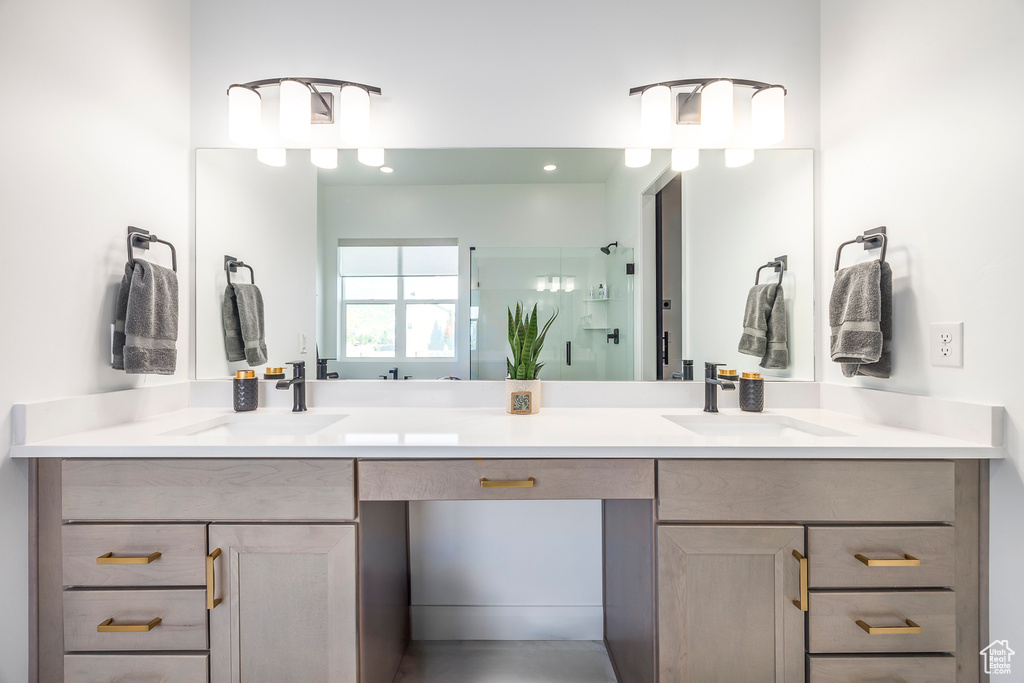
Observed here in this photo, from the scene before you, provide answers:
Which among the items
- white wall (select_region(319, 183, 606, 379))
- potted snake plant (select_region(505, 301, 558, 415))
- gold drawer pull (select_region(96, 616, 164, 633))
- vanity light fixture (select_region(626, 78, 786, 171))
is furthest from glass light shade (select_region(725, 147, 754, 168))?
gold drawer pull (select_region(96, 616, 164, 633))

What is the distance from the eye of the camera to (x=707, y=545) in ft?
3.41

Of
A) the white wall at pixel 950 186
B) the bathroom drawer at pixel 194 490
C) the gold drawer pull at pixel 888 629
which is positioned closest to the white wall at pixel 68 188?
the bathroom drawer at pixel 194 490

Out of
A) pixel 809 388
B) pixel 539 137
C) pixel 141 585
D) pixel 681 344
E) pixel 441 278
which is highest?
Answer: pixel 539 137

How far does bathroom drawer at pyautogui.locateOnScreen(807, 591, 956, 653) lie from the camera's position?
101 cm

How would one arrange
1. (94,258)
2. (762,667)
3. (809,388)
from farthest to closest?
(809,388) < (94,258) < (762,667)

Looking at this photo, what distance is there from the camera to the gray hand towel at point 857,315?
1.25 meters

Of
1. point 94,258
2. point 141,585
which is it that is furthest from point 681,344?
point 94,258

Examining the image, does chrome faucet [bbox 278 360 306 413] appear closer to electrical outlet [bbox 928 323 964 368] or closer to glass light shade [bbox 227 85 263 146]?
glass light shade [bbox 227 85 263 146]

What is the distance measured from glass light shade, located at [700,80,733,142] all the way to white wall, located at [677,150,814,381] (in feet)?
0.31

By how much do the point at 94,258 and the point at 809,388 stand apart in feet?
7.17

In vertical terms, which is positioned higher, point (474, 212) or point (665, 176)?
point (665, 176)

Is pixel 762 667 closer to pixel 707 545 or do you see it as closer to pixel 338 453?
pixel 707 545

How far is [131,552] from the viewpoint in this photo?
1033mm

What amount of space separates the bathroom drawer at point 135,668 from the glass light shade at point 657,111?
6.19ft
